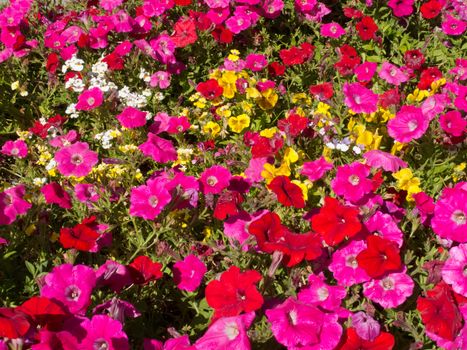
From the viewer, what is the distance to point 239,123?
3.62 m

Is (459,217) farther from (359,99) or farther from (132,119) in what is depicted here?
(132,119)

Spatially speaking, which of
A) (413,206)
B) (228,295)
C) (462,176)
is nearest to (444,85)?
(462,176)

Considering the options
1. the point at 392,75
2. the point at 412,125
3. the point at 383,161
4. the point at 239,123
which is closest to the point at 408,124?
the point at 412,125

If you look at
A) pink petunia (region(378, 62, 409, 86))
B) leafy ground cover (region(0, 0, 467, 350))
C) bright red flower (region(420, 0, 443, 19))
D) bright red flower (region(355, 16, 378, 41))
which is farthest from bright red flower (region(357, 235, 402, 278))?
bright red flower (region(420, 0, 443, 19))

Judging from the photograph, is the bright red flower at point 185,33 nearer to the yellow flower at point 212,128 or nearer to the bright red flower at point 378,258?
the yellow flower at point 212,128

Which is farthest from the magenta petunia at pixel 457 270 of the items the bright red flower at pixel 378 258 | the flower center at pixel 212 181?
the flower center at pixel 212 181

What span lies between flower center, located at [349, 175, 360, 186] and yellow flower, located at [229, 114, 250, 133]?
1.07 m

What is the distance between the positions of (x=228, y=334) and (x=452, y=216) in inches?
48.3

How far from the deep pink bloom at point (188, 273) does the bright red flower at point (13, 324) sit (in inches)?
34.5

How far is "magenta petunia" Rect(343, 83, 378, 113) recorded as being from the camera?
3385 millimetres

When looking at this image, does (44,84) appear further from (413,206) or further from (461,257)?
(461,257)

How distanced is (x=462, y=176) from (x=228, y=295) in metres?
1.86

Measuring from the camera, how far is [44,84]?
14.6 ft

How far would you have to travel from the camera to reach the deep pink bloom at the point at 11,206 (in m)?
2.57
